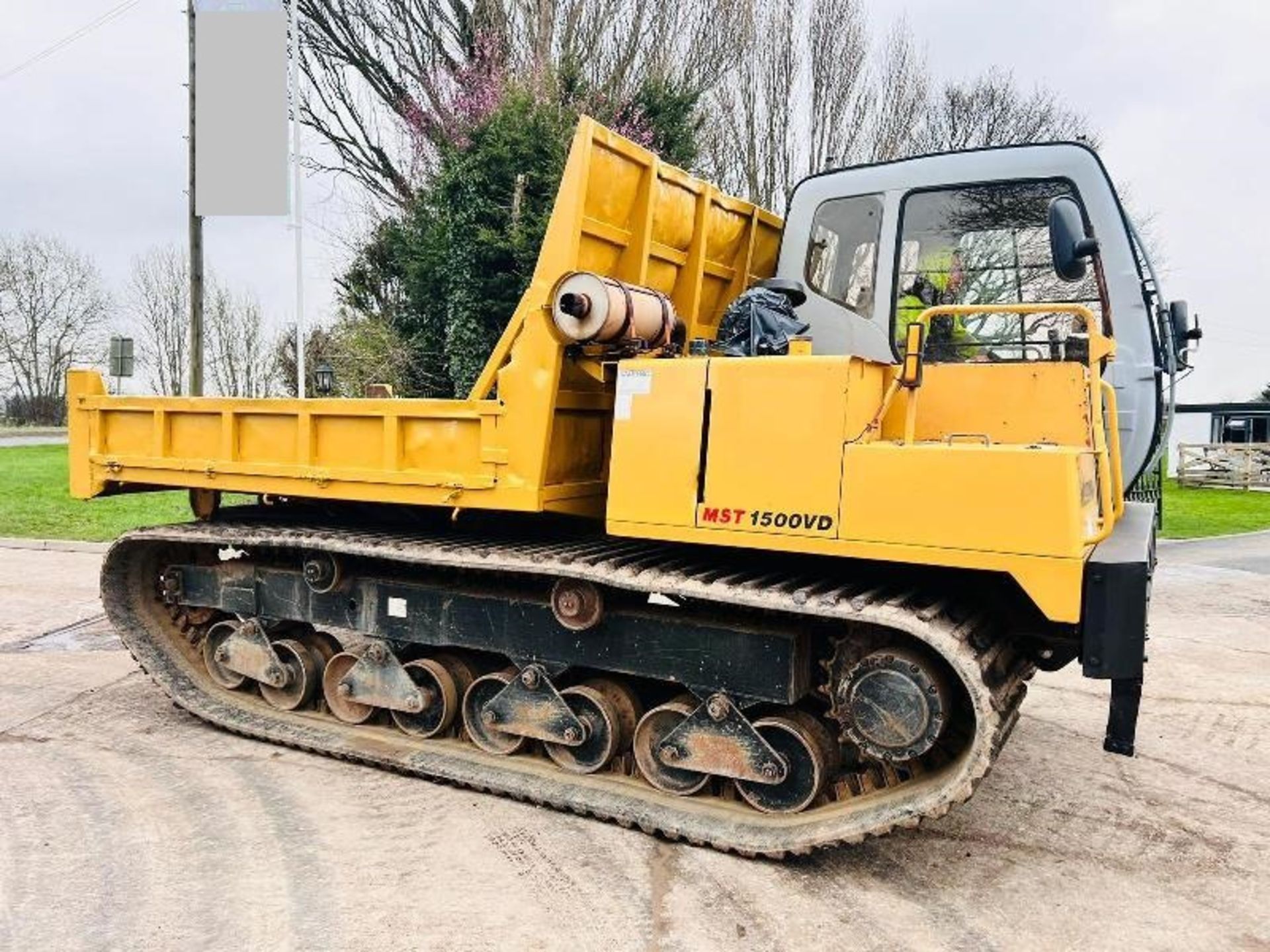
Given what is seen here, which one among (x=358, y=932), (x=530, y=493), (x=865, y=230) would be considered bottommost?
(x=358, y=932)

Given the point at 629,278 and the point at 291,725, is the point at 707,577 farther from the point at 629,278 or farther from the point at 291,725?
the point at 291,725

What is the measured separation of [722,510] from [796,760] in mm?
1019

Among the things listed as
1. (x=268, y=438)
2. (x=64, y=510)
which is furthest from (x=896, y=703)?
(x=64, y=510)

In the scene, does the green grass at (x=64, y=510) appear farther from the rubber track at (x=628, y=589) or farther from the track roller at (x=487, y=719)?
the track roller at (x=487, y=719)

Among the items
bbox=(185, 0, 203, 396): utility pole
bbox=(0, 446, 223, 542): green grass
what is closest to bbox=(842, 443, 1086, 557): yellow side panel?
bbox=(0, 446, 223, 542): green grass

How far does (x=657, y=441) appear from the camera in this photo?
396 cm

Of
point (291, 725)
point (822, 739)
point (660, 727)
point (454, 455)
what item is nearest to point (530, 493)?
point (454, 455)

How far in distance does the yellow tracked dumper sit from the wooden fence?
2287cm

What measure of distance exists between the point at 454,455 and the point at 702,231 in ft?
5.33

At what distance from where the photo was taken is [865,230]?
15.6ft

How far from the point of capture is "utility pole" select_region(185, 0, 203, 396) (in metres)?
12.7

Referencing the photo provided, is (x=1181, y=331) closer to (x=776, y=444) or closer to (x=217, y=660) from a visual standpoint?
(x=776, y=444)

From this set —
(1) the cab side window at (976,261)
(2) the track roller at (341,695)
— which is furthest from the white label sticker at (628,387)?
(2) the track roller at (341,695)

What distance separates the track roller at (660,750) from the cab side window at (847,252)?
6.52 ft
